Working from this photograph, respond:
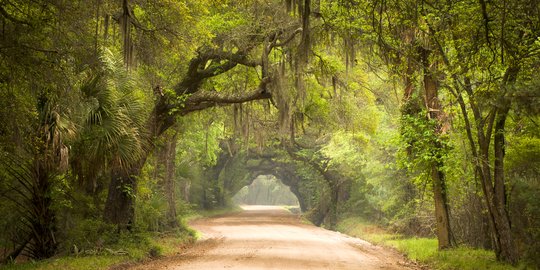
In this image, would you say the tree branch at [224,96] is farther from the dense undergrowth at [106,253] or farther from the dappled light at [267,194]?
the dappled light at [267,194]

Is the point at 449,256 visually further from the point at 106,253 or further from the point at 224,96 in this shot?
the point at 106,253

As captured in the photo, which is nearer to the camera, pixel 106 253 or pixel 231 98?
pixel 106 253

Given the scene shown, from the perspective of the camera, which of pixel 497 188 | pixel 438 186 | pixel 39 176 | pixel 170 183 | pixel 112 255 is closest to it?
pixel 497 188

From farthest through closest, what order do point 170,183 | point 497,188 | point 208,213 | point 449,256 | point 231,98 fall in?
1. point 208,213
2. point 170,183
3. point 231,98
4. point 449,256
5. point 497,188

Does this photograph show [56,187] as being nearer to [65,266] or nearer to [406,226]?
[65,266]

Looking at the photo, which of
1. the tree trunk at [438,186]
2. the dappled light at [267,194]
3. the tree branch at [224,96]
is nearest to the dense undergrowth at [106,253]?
the tree branch at [224,96]

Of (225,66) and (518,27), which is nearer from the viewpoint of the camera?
(518,27)

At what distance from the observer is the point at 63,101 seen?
855 cm

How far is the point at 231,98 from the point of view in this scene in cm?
1397

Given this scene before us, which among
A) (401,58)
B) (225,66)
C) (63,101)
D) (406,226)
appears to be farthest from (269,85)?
(406,226)

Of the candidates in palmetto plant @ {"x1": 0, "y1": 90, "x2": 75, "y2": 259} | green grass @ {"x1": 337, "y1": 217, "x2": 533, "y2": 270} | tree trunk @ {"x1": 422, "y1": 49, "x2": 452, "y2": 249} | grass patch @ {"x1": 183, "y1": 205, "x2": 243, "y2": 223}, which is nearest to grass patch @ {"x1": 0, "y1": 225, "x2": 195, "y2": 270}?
palmetto plant @ {"x1": 0, "y1": 90, "x2": 75, "y2": 259}

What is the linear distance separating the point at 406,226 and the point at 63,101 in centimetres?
1533

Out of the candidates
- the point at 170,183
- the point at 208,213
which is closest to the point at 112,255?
the point at 170,183

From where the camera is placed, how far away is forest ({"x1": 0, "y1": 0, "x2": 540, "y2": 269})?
26.1 feet
